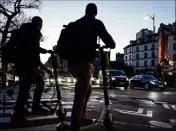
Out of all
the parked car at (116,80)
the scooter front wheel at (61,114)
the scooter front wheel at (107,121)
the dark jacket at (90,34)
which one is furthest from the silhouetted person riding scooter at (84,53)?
the parked car at (116,80)

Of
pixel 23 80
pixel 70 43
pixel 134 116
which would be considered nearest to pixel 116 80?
pixel 134 116

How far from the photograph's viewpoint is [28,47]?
203 inches

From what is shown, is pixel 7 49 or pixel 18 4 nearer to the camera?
pixel 7 49

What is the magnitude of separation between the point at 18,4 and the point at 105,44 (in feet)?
126

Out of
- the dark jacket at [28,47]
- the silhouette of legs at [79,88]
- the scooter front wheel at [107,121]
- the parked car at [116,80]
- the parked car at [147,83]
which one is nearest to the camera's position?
the silhouette of legs at [79,88]

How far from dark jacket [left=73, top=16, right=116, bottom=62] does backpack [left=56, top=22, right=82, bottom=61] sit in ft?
0.21

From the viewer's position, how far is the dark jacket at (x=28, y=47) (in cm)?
516

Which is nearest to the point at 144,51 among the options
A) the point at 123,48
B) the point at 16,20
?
the point at 123,48

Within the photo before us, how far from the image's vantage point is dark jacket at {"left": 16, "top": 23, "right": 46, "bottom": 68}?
516cm

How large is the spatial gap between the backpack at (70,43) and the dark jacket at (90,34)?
2.5 inches

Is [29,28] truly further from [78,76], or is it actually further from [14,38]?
[78,76]

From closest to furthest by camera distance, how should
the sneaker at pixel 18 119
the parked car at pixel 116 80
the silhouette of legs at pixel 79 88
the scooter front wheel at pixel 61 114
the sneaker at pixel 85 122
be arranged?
the silhouette of legs at pixel 79 88 < the scooter front wheel at pixel 61 114 < the sneaker at pixel 85 122 < the sneaker at pixel 18 119 < the parked car at pixel 116 80

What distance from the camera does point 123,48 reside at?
128 metres

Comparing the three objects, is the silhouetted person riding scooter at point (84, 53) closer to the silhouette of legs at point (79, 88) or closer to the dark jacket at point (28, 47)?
the silhouette of legs at point (79, 88)
